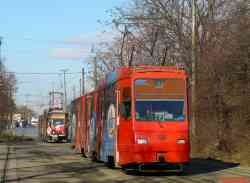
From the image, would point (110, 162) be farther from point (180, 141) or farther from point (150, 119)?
point (180, 141)

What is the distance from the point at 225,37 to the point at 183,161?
41.7ft

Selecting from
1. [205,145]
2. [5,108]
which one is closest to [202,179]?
[205,145]

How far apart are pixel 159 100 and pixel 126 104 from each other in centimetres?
101

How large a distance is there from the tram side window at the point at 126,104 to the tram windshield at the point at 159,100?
0.80 ft

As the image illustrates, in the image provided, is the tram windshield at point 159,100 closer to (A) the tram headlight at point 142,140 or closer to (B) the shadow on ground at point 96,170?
(A) the tram headlight at point 142,140

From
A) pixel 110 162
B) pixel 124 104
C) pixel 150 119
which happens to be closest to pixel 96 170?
pixel 110 162

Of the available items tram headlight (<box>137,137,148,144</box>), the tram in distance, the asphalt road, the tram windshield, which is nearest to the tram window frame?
the tram in distance

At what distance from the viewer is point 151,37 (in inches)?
1599

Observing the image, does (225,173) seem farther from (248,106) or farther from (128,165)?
(248,106)

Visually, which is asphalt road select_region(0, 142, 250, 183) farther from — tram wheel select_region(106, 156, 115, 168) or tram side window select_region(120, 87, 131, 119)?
tram side window select_region(120, 87, 131, 119)

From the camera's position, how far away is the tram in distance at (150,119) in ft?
62.5

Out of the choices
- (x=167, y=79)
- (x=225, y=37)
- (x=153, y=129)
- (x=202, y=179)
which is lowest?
(x=202, y=179)

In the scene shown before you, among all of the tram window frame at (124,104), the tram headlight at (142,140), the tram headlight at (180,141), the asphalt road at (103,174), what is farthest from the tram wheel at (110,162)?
the tram headlight at (180,141)

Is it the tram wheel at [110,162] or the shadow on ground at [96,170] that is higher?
the tram wheel at [110,162]
